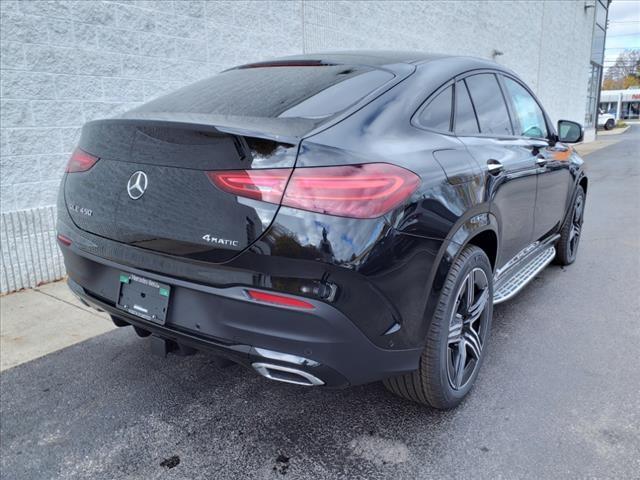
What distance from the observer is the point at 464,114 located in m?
2.81

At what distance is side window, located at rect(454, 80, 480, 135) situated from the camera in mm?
2736

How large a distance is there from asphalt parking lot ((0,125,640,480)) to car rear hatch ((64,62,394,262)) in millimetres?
973

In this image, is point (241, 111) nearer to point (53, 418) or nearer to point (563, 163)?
point (53, 418)

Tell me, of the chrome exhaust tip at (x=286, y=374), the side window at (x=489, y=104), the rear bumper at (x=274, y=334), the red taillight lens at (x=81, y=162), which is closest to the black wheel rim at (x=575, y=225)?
the side window at (x=489, y=104)

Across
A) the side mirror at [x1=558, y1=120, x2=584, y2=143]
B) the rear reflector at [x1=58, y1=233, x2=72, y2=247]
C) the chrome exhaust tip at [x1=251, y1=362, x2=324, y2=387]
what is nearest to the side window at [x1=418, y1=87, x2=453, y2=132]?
the chrome exhaust tip at [x1=251, y1=362, x2=324, y2=387]

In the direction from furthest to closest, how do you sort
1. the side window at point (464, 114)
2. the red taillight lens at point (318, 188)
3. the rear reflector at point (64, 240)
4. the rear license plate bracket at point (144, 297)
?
the side window at point (464, 114), the rear reflector at point (64, 240), the rear license plate bracket at point (144, 297), the red taillight lens at point (318, 188)

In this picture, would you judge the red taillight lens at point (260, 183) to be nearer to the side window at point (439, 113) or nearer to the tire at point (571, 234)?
the side window at point (439, 113)

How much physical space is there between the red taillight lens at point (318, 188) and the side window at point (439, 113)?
2.11 ft

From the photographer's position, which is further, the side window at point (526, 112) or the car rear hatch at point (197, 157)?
the side window at point (526, 112)

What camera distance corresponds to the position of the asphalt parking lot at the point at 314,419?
2.22 m

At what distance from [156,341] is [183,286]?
0.40 meters

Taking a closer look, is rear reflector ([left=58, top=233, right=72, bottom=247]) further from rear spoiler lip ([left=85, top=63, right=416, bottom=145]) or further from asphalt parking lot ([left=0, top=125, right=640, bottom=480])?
asphalt parking lot ([left=0, top=125, right=640, bottom=480])

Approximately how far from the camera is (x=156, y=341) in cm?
226

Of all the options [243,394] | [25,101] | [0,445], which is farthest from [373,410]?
[25,101]
